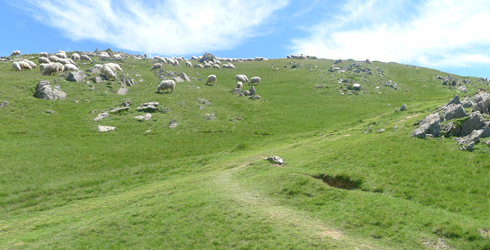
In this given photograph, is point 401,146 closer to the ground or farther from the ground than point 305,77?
closer to the ground

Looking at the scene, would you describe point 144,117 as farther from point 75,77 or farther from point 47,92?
point 75,77

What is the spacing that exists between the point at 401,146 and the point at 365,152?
12.9ft

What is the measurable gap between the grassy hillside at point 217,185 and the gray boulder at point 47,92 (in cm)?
207

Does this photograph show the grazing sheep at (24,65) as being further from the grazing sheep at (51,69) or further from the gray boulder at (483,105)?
the gray boulder at (483,105)

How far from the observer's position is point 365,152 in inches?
1107

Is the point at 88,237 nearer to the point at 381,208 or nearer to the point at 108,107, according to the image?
the point at 381,208

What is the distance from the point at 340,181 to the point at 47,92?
6573cm

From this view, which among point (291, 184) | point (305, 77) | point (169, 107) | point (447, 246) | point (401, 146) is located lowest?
point (447, 246)

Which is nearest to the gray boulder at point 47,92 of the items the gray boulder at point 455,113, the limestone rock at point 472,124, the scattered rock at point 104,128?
the scattered rock at point 104,128

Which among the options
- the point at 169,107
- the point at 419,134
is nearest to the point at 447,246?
the point at 419,134

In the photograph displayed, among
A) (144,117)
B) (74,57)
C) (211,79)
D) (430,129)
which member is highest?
(74,57)

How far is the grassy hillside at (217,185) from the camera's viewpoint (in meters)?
17.0

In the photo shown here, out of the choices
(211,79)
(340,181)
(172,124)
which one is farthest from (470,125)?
(211,79)

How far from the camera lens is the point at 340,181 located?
78.0 feet
